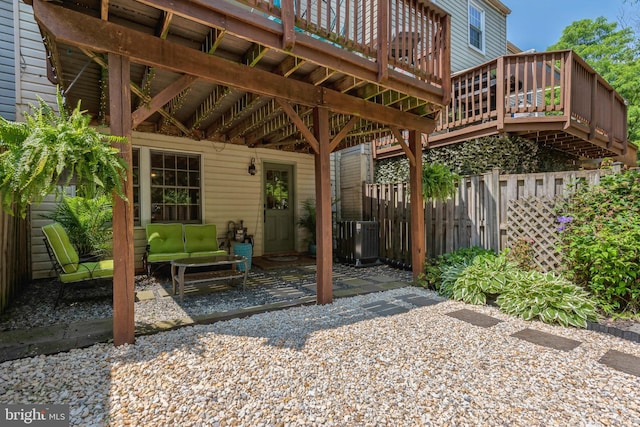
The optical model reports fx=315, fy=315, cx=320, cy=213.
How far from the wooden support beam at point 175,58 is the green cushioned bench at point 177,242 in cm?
311

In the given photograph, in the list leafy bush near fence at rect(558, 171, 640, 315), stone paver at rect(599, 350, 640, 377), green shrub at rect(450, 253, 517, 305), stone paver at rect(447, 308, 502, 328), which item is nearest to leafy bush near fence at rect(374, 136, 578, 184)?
leafy bush near fence at rect(558, 171, 640, 315)

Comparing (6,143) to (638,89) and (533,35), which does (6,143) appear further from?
(533,35)

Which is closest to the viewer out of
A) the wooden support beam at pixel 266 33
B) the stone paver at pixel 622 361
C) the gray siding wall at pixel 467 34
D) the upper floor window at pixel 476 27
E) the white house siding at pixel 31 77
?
the stone paver at pixel 622 361

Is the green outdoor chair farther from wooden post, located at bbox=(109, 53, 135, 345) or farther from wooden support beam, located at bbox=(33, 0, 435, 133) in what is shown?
wooden support beam, located at bbox=(33, 0, 435, 133)

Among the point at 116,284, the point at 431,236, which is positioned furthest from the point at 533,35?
the point at 116,284

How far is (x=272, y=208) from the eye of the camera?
7.73 meters

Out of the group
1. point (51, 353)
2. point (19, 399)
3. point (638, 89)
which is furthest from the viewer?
point (638, 89)

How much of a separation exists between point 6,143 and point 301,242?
244 inches

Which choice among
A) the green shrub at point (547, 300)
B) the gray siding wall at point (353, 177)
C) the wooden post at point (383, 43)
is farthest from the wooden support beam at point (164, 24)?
the gray siding wall at point (353, 177)

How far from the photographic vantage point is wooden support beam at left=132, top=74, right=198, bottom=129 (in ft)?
9.29

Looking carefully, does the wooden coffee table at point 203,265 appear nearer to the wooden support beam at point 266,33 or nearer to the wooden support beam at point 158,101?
the wooden support beam at point 158,101

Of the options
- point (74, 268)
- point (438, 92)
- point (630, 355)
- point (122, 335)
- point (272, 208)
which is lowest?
point (630, 355)

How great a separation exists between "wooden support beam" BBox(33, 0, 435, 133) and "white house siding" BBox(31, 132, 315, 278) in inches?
142

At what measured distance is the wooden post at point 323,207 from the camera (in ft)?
13.2
